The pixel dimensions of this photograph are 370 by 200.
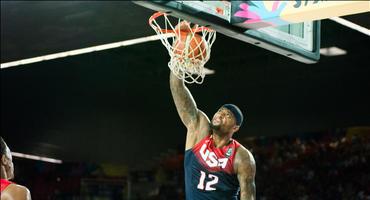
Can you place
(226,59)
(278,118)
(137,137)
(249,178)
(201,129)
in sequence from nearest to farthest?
(249,178)
(201,129)
(226,59)
(278,118)
(137,137)

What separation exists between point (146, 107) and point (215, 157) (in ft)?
50.6

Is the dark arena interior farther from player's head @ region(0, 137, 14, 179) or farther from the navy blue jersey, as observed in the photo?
player's head @ region(0, 137, 14, 179)

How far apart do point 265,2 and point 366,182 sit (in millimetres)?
14442

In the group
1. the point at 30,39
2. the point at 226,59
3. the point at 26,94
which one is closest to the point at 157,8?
the point at 30,39

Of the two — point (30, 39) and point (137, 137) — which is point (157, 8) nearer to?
point (30, 39)

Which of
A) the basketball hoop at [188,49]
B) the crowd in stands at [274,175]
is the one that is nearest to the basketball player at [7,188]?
the basketball hoop at [188,49]

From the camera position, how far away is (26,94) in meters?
20.7

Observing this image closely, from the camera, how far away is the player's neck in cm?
675

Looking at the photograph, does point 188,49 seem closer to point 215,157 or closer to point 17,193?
point 215,157

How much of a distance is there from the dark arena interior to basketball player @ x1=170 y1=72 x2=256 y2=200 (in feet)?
19.5

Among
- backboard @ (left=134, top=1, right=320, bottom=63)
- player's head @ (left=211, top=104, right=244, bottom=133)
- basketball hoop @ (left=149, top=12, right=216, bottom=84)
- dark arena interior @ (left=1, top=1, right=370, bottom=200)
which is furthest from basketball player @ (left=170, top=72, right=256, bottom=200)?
dark arena interior @ (left=1, top=1, right=370, bottom=200)

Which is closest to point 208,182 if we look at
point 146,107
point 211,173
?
point 211,173

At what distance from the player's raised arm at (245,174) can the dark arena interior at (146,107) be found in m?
6.15

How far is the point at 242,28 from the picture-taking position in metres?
5.50
